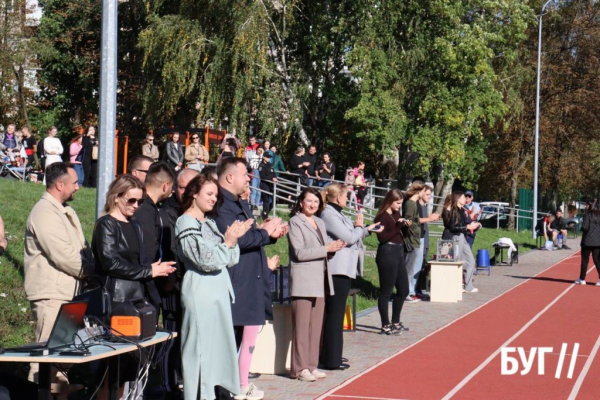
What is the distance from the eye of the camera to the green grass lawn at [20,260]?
11.2 m

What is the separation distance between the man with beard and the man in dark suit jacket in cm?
134

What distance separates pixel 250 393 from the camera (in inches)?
362

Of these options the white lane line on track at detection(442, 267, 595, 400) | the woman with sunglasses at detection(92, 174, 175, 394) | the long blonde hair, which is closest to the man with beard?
the woman with sunglasses at detection(92, 174, 175, 394)

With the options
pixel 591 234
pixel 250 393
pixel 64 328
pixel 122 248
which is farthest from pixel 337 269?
pixel 591 234

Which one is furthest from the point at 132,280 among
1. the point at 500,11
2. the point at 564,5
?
the point at 564,5

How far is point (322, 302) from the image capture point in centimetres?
1037

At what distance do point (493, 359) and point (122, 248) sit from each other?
18.7 ft

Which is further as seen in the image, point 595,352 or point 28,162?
point 28,162

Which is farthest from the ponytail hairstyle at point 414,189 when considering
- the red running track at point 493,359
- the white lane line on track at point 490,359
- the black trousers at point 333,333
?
the black trousers at point 333,333

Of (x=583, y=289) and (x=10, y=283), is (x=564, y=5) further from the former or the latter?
(x=10, y=283)

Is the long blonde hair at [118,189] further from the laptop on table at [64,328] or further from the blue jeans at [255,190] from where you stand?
the blue jeans at [255,190]

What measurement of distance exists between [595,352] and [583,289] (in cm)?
887

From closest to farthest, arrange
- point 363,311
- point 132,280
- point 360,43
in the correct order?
point 132,280, point 363,311, point 360,43

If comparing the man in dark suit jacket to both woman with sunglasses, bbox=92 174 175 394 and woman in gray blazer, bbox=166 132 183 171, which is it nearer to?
woman with sunglasses, bbox=92 174 175 394
